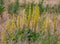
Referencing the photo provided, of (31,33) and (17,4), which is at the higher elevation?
(17,4)

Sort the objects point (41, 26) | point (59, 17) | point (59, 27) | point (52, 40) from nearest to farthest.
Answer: point (52, 40) < point (41, 26) < point (59, 27) < point (59, 17)

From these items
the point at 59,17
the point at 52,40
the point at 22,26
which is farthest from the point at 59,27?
the point at 52,40

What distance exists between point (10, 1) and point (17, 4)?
1.21ft

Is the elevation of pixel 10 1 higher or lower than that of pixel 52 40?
higher

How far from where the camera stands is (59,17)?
5176 millimetres

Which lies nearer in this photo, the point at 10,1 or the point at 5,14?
the point at 5,14

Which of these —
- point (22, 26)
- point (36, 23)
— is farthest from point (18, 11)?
point (36, 23)

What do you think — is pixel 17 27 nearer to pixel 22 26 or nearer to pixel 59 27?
pixel 22 26

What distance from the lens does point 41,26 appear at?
4199 mm

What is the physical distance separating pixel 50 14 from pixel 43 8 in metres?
0.18

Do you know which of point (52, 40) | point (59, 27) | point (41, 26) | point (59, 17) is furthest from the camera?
point (59, 17)

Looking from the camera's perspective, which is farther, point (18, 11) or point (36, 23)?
point (18, 11)

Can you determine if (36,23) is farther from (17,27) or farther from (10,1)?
(10,1)

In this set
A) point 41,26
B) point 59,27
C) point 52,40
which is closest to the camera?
point 52,40
